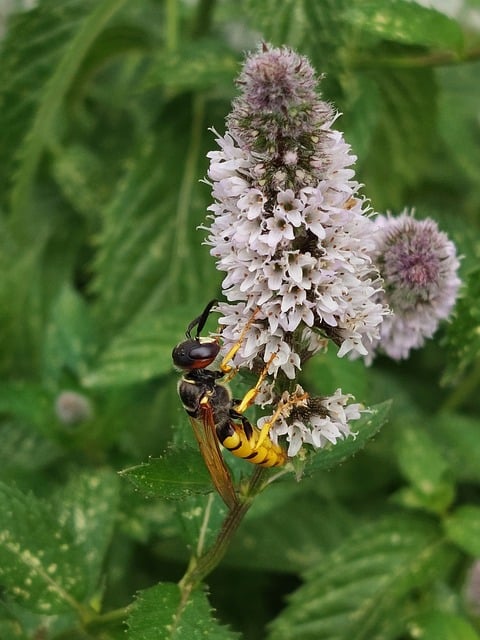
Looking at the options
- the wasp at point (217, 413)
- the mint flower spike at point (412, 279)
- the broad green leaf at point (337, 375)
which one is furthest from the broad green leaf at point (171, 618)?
the broad green leaf at point (337, 375)

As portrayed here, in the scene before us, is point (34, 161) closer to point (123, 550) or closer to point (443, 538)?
point (123, 550)

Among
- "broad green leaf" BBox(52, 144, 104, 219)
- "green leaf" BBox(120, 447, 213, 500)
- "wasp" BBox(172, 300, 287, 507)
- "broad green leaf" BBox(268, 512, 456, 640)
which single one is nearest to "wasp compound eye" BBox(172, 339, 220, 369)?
"wasp" BBox(172, 300, 287, 507)

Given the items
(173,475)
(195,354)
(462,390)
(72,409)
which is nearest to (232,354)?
(195,354)

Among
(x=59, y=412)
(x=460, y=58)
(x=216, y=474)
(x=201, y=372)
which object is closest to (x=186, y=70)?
(x=460, y=58)

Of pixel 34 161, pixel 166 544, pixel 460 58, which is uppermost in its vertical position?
pixel 460 58

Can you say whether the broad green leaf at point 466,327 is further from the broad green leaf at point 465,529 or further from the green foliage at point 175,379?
the broad green leaf at point 465,529

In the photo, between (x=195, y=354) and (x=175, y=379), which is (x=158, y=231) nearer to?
(x=175, y=379)
